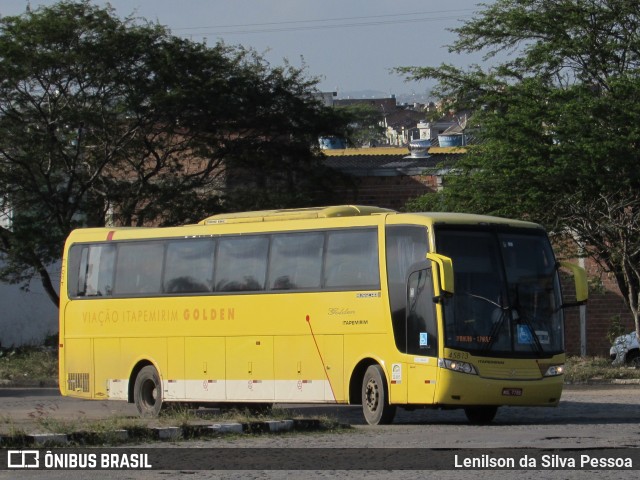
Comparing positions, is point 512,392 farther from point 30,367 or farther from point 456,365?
point 30,367

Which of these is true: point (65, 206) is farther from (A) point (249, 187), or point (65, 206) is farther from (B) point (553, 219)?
(B) point (553, 219)

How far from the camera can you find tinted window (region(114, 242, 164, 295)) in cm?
2248

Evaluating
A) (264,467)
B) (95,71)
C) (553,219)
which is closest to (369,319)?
(264,467)

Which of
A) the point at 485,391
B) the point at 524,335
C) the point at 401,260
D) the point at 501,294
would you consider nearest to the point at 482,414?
the point at 485,391

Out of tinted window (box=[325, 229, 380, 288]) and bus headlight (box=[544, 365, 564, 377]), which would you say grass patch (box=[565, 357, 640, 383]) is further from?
tinted window (box=[325, 229, 380, 288])

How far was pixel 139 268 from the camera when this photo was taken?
22797 mm

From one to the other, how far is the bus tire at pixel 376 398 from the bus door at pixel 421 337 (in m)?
A: 0.51

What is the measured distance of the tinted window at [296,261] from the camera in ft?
66.3

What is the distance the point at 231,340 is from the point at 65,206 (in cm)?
1458

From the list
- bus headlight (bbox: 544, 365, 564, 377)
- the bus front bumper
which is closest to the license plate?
the bus front bumper

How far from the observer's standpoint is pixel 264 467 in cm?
1267

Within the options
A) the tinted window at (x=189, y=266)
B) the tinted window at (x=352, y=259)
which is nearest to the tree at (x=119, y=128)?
the tinted window at (x=189, y=266)

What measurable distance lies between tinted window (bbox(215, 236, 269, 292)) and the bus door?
3.18m

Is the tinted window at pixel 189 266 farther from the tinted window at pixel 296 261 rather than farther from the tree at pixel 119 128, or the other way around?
the tree at pixel 119 128
